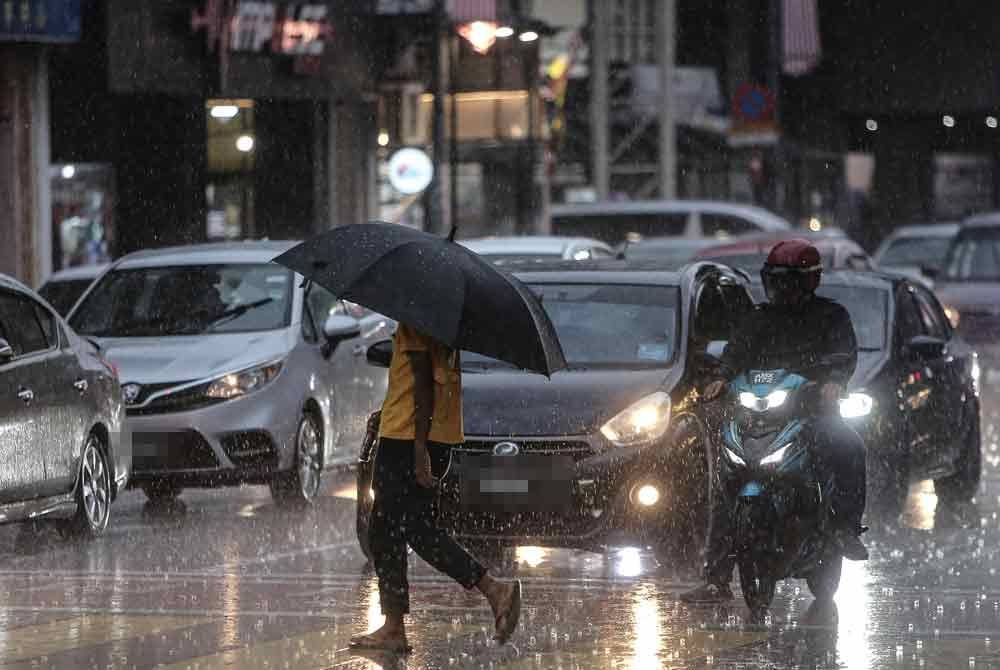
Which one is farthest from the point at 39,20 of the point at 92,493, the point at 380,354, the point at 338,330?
the point at 380,354

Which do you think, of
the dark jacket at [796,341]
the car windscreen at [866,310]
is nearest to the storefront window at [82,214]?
the car windscreen at [866,310]

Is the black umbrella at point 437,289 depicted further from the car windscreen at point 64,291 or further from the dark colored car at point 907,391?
the car windscreen at point 64,291

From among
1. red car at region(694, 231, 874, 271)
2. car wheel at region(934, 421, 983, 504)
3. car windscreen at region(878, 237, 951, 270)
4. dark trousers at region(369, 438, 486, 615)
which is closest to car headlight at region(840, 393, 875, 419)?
car wheel at region(934, 421, 983, 504)

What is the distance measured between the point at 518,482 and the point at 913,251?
27.1 meters

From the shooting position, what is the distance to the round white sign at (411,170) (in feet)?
106

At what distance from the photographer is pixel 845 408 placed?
1384cm

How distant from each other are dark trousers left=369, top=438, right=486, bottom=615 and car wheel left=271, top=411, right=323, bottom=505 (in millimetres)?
6131

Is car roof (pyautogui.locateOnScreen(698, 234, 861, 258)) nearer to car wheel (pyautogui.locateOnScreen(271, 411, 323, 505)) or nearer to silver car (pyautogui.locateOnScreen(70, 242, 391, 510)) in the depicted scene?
silver car (pyautogui.locateOnScreen(70, 242, 391, 510))

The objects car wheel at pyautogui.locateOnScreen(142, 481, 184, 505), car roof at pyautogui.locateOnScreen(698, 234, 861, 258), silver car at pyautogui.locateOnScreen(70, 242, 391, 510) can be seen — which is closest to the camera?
silver car at pyautogui.locateOnScreen(70, 242, 391, 510)

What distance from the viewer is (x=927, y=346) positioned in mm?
14164

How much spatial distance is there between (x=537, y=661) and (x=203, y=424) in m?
6.16

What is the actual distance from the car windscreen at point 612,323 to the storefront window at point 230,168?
19082 millimetres

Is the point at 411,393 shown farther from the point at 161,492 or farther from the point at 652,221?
the point at 652,221

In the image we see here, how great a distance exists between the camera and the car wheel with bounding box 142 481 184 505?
50.0ft
